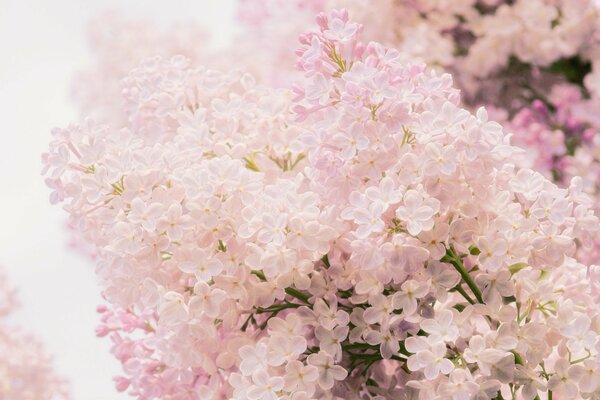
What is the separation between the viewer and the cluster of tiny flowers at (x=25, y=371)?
1767 mm

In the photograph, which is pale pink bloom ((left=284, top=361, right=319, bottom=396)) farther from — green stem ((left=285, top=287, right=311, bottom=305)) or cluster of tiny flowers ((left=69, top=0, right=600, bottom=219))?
cluster of tiny flowers ((left=69, top=0, right=600, bottom=219))

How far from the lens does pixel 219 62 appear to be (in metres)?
3.04

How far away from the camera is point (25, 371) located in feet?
5.93

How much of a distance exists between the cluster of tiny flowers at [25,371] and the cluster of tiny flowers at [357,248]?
0.80 metres

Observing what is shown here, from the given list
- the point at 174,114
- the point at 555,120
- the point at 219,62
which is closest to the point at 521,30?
the point at 555,120

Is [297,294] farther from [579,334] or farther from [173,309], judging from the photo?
[579,334]

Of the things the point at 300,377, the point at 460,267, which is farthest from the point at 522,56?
the point at 300,377

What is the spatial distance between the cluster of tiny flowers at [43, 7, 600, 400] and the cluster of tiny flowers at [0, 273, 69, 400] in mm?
802

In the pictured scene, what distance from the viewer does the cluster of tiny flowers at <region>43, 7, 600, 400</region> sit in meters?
0.95

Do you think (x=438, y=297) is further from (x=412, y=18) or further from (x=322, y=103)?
(x=412, y=18)

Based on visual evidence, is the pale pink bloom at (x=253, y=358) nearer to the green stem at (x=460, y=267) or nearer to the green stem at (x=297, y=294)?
the green stem at (x=297, y=294)

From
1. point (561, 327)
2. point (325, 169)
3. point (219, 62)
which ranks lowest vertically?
point (561, 327)

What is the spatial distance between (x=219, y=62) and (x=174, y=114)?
6.13 feet

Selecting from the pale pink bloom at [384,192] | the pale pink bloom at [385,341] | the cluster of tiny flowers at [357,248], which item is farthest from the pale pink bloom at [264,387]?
the pale pink bloom at [384,192]
